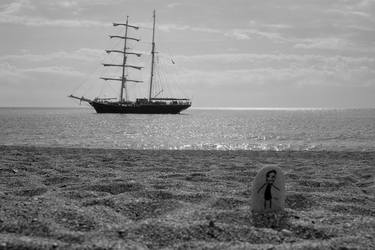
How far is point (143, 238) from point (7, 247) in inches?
38.0

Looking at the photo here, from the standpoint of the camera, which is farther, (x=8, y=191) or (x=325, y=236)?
(x=8, y=191)

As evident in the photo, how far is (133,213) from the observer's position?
434 cm

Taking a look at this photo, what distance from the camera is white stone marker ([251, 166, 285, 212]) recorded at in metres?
4.27

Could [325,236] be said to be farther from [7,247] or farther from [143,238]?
[7,247]

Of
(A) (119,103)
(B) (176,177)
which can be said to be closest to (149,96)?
(A) (119,103)

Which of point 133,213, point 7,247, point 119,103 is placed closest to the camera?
point 7,247

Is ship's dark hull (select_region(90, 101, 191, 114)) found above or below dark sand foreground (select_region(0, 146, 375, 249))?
above

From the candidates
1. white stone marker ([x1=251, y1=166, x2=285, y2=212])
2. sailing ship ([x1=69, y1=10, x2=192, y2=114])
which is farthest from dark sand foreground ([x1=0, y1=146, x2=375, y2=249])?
sailing ship ([x1=69, y1=10, x2=192, y2=114])

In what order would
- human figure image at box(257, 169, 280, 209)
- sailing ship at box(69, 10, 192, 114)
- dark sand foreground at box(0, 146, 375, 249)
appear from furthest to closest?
sailing ship at box(69, 10, 192, 114)
human figure image at box(257, 169, 280, 209)
dark sand foreground at box(0, 146, 375, 249)

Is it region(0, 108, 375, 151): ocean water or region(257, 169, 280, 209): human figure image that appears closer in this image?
region(257, 169, 280, 209): human figure image

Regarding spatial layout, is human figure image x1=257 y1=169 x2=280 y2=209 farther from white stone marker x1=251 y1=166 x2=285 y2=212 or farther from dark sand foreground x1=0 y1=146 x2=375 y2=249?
dark sand foreground x1=0 y1=146 x2=375 y2=249

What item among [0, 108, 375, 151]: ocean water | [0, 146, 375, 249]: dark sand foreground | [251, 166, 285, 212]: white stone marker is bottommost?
[0, 108, 375, 151]: ocean water

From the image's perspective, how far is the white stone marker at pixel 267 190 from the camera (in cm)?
427

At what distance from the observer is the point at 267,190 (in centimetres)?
430
